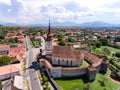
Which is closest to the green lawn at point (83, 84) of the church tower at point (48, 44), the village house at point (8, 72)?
the church tower at point (48, 44)

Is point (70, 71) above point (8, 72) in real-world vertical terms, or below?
above

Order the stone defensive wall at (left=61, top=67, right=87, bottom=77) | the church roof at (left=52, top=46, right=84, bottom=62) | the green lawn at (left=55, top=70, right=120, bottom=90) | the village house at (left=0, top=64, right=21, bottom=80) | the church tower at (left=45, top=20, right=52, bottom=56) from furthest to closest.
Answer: the church roof at (left=52, top=46, right=84, bottom=62) → the church tower at (left=45, top=20, right=52, bottom=56) → the stone defensive wall at (left=61, top=67, right=87, bottom=77) → the village house at (left=0, top=64, right=21, bottom=80) → the green lawn at (left=55, top=70, right=120, bottom=90)

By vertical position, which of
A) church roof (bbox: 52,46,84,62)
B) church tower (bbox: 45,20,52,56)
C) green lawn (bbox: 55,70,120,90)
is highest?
church tower (bbox: 45,20,52,56)

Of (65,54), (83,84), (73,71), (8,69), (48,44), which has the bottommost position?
(83,84)

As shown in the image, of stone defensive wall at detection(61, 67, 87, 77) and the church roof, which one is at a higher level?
the church roof

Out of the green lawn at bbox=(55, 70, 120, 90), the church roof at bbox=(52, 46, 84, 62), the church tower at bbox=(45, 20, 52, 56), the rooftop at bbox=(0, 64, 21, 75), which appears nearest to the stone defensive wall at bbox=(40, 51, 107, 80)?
the green lawn at bbox=(55, 70, 120, 90)

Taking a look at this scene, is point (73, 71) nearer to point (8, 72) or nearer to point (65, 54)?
point (65, 54)

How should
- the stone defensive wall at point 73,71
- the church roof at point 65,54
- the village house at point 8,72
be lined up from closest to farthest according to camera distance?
the village house at point 8,72 < the stone defensive wall at point 73,71 < the church roof at point 65,54

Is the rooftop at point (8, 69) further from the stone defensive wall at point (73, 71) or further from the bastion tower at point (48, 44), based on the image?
the stone defensive wall at point (73, 71)

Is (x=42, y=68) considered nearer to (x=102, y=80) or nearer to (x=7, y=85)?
(x=7, y=85)

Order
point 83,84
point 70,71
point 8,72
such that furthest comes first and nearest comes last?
1. point 70,71
2. point 8,72
3. point 83,84

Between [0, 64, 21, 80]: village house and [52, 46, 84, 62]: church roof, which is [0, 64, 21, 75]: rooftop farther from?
[52, 46, 84, 62]: church roof

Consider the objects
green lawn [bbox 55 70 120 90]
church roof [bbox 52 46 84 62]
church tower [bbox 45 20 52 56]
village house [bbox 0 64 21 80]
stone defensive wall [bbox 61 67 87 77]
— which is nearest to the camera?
green lawn [bbox 55 70 120 90]

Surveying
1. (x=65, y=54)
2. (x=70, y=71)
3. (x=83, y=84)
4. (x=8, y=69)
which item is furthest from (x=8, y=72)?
(x=83, y=84)
